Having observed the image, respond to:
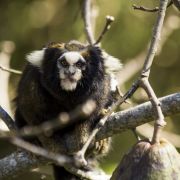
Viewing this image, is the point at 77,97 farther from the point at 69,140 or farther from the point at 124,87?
the point at 124,87

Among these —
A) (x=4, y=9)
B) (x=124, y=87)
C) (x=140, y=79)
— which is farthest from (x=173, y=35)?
(x=140, y=79)

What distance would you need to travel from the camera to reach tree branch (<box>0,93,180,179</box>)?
10.6 feet

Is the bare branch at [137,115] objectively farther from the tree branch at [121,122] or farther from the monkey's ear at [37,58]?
the monkey's ear at [37,58]

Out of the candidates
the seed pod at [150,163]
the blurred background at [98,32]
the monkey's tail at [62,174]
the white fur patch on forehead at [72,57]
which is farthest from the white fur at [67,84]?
the blurred background at [98,32]

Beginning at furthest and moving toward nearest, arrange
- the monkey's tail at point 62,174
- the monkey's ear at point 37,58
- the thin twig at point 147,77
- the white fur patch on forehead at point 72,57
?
the monkey's tail at point 62,174, the monkey's ear at point 37,58, the white fur patch on forehead at point 72,57, the thin twig at point 147,77

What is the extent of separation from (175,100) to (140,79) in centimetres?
59

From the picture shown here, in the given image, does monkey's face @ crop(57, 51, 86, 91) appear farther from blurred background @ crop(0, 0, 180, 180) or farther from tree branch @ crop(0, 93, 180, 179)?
blurred background @ crop(0, 0, 180, 180)

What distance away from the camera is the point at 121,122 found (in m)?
3.41

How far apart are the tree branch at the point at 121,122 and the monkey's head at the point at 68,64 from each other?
0.46 metres

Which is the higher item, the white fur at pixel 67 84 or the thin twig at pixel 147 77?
the thin twig at pixel 147 77

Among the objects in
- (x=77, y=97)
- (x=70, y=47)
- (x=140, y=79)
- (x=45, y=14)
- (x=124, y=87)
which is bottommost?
(x=124, y=87)

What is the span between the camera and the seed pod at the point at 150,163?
2.47m

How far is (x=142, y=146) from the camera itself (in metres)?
2.54

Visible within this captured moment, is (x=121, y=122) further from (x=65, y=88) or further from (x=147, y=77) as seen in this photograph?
(x=147, y=77)
